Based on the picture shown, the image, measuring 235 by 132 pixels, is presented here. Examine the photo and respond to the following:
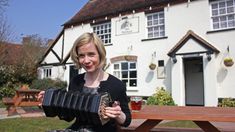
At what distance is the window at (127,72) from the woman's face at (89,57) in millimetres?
12348

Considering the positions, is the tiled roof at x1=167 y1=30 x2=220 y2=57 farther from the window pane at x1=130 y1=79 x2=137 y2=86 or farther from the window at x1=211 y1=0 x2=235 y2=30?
the window pane at x1=130 y1=79 x2=137 y2=86

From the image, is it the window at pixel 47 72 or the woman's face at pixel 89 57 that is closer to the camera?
the woman's face at pixel 89 57

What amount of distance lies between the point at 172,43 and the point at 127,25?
3.18 meters

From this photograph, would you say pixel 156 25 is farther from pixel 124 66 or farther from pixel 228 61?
pixel 228 61

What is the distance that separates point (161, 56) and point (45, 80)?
916 centimetres

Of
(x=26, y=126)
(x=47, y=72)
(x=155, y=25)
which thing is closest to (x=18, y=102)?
(x=26, y=126)

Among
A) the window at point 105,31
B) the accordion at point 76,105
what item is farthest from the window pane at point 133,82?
the accordion at point 76,105

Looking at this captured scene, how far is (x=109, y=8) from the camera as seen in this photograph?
55.6 ft

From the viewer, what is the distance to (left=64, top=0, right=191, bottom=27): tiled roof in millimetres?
14383

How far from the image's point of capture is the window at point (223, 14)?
1205cm

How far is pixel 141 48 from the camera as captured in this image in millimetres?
14766

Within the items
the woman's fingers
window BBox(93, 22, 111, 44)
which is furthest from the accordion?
window BBox(93, 22, 111, 44)

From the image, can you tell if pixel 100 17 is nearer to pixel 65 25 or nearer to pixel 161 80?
pixel 65 25

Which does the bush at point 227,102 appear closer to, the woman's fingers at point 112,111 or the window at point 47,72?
the woman's fingers at point 112,111
